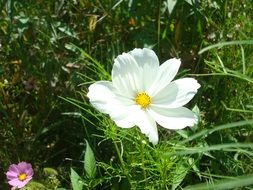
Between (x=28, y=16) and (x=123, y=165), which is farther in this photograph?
(x=28, y=16)

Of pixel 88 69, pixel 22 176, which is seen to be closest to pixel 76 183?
pixel 22 176

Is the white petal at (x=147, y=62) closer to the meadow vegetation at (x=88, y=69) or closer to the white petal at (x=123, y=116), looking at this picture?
the white petal at (x=123, y=116)

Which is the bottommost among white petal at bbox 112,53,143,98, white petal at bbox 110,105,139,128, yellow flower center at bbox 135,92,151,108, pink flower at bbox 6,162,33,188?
pink flower at bbox 6,162,33,188

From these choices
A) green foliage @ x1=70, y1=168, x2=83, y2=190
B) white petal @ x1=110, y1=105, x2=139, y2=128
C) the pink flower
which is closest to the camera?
white petal @ x1=110, y1=105, x2=139, y2=128

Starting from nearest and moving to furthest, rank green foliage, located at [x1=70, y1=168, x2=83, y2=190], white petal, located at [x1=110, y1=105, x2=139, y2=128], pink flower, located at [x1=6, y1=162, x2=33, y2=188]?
white petal, located at [x1=110, y1=105, x2=139, y2=128] → green foliage, located at [x1=70, y1=168, x2=83, y2=190] → pink flower, located at [x1=6, y1=162, x2=33, y2=188]

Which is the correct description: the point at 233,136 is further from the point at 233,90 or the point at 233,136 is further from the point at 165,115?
the point at 165,115

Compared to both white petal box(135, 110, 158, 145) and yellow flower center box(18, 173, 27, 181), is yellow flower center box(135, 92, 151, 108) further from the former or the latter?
yellow flower center box(18, 173, 27, 181)

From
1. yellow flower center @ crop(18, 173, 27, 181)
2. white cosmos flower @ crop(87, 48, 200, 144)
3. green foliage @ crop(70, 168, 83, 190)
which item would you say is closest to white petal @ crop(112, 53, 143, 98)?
white cosmos flower @ crop(87, 48, 200, 144)

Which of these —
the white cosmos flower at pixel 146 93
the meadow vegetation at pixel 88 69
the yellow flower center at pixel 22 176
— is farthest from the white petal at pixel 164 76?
the yellow flower center at pixel 22 176

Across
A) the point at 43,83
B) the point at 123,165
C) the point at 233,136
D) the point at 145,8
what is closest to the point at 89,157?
the point at 123,165
